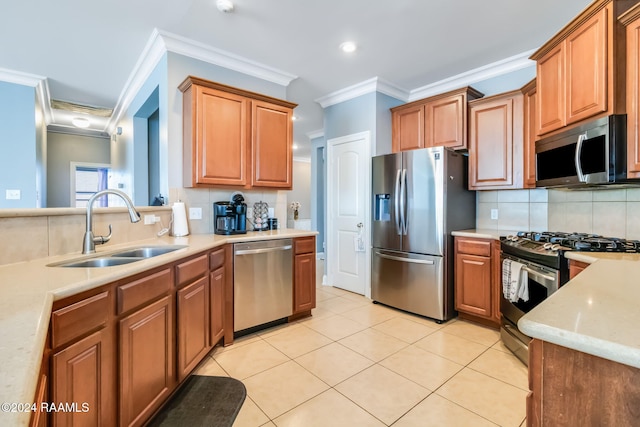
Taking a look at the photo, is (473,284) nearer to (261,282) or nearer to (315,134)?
(261,282)

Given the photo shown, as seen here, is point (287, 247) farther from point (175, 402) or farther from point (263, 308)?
point (175, 402)

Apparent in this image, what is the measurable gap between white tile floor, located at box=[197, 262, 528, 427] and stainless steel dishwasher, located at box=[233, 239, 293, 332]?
7.1 inches

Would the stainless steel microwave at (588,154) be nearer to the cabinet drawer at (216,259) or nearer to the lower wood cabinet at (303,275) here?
the lower wood cabinet at (303,275)

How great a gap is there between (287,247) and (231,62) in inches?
78.3

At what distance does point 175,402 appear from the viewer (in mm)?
1804

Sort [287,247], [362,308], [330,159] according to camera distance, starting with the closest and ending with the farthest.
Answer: [287,247] < [362,308] < [330,159]

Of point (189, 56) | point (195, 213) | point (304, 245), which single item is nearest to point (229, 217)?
point (195, 213)

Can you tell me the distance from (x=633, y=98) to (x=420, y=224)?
176 centimetres

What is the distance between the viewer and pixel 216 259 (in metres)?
2.36

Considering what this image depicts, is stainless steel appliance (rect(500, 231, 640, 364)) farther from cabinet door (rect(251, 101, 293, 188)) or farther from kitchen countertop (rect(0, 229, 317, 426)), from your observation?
kitchen countertop (rect(0, 229, 317, 426))

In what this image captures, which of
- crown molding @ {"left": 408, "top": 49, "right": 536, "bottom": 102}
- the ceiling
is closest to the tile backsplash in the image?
crown molding @ {"left": 408, "top": 49, "right": 536, "bottom": 102}

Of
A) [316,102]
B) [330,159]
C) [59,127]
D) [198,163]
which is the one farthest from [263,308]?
[59,127]

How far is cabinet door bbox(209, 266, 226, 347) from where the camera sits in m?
2.29

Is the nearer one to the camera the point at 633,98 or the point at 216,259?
the point at 633,98
